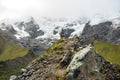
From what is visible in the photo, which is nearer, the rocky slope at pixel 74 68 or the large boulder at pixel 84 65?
the large boulder at pixel 84 65

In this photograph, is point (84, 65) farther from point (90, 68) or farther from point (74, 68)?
point (74, 68)

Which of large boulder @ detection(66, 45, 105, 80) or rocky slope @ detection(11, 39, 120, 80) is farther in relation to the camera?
rocky slope @ detection(11, 39, 120, 80)

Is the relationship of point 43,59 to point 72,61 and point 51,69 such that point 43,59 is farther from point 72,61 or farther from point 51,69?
point 72,61

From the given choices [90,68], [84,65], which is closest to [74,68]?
[84,65]

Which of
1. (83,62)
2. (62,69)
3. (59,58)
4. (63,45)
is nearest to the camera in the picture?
(83,62)

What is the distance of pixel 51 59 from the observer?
36906 mm

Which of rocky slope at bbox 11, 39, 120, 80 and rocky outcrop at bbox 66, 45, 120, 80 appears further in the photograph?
rocky slope at bbox 11, 39, 120, 80

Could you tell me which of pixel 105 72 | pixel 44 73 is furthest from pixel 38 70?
pixel 105 72

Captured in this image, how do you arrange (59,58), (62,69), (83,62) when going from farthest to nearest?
(59,58) < (62,69) < (83,62)

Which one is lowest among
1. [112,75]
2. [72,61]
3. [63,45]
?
[112,75]

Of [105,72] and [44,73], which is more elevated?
[44,73]

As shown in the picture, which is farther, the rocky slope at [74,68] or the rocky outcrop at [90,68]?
the rocky slope at [74,68]

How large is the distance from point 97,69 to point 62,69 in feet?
10.6

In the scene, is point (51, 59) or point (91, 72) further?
point (51, 59)
